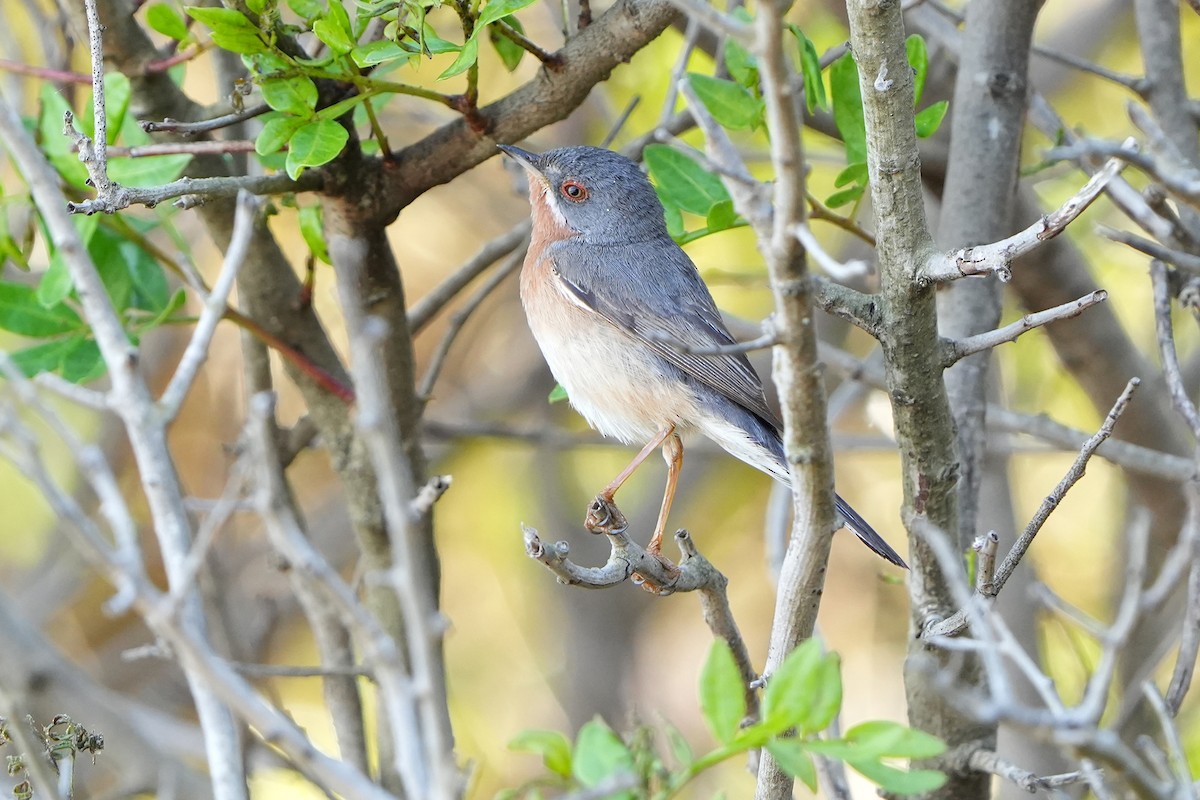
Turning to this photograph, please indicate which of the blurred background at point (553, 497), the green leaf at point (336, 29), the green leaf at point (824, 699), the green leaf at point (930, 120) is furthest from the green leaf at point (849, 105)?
the blurred background at point (553, 497)

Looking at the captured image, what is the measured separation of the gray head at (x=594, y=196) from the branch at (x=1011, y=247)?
2205mm

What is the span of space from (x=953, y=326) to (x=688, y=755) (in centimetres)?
225

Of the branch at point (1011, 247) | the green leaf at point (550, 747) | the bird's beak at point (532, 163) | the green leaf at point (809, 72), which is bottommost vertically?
the green leaf at point (550, 747)

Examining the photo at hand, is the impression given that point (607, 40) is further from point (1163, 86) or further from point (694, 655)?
point (694, 655)

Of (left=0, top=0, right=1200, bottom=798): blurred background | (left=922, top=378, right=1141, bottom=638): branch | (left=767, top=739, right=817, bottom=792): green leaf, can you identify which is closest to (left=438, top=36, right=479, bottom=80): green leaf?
(left=922, top=378, right=1141, bottom=638): branch

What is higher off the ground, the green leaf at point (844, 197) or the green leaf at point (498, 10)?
the green leaf at point (498, 10)

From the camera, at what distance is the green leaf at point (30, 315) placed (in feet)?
11.7

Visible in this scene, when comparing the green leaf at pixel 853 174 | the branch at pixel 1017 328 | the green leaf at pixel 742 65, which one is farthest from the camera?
the green leaf at pixel 742 65

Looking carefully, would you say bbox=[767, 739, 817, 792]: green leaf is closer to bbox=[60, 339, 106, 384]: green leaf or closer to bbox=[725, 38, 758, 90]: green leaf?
bbox=[725, 38, 758, 90]: green leaf

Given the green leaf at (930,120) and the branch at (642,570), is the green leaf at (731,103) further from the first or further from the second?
the branch at (642,570)

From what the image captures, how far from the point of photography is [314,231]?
11.7 feet

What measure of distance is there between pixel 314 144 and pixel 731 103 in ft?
3.80

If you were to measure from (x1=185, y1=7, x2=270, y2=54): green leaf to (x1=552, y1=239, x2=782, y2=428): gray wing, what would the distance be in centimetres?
165

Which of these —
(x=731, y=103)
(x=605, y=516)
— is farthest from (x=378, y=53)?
(x=605, y=516)
